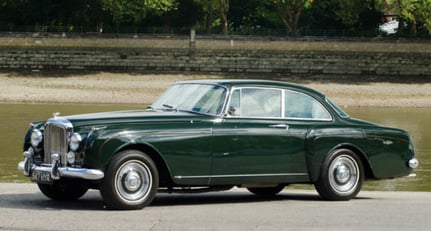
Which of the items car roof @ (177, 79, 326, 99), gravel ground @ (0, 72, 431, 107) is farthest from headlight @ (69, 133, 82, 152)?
gravel ground @ (0, 72, 431, 107)

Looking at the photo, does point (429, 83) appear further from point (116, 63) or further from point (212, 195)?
point (212, 195)

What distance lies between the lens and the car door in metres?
11.8

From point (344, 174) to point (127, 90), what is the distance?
38349mm

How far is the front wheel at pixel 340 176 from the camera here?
12500 millimetres

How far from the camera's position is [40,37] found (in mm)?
60906

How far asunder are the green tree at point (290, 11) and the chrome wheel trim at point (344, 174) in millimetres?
50821

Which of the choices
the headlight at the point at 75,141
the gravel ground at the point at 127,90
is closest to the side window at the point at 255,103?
the headlight at the point at 75,141

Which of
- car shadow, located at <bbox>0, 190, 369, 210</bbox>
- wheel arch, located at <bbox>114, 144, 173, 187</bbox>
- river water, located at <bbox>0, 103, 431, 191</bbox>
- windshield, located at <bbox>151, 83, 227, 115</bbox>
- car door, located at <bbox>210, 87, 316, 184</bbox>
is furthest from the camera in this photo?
river water, located at <bbox>0, 103, 431, 191</bbox>

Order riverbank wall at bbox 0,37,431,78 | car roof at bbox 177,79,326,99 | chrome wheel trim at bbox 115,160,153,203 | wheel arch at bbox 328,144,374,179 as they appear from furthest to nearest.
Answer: riverbank wall at bbox 0,37,431,78 < wheel arch at bbox 328,144,374,179 < car roof at bbox 177,79,326,99 < chrome wheel trim at bbox 115,160,153,203

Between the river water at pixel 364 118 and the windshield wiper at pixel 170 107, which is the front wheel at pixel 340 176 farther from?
the river water at pixel 364 118

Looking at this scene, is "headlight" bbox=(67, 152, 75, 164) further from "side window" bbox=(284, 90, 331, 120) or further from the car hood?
"side window" bbox=(284, 90, 331, 120)

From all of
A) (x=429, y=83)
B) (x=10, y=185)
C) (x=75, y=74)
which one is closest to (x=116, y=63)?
(x=75, y=74)

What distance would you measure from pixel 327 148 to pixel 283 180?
2.39 ft

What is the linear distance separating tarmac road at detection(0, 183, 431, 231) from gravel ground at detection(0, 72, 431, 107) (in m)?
34.2
